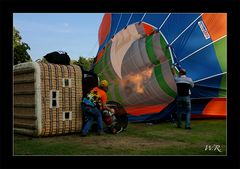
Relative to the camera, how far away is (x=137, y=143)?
572 cm

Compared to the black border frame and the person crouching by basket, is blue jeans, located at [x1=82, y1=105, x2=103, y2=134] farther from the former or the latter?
the black border frame

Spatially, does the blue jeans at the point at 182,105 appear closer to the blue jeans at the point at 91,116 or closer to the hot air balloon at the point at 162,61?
the hot air balloon at the point at 162,61

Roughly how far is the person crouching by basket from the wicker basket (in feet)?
0.64

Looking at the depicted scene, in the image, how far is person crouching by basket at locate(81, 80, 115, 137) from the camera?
6320mm

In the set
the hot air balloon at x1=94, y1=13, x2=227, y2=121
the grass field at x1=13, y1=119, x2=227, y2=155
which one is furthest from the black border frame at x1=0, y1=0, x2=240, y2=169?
the hot air balloon at x1=94, y1=13, x2=227, y2=121

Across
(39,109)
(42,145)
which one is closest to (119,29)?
(39,109)

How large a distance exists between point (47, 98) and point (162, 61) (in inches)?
97.5

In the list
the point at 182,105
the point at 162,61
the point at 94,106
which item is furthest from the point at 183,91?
the point at 94,106

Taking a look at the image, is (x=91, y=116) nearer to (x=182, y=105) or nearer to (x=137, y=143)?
(x=137, y=143)

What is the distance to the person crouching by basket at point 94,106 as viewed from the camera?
249 inches

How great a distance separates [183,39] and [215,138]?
2136 millimetres

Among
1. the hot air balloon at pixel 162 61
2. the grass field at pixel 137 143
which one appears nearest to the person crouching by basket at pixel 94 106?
the grass field at pixel 137 143

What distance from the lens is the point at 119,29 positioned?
27.3 feet
